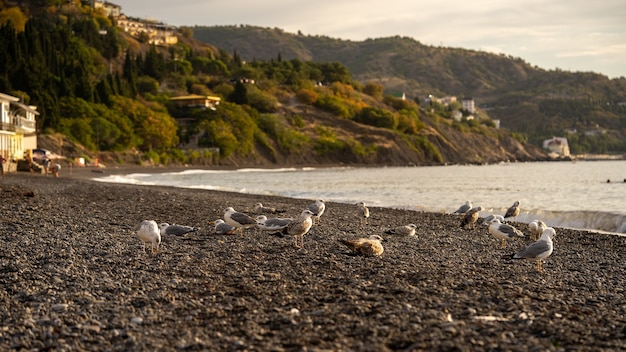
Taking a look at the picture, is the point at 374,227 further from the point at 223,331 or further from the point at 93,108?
the point at 93,108

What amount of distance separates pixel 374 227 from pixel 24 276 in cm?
1095

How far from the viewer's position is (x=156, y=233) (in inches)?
491

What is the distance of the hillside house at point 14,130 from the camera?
183 feet

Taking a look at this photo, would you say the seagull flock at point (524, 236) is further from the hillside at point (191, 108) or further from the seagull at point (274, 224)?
the hillside at point (191, 108)

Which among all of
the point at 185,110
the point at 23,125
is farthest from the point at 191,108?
the point at 23,125

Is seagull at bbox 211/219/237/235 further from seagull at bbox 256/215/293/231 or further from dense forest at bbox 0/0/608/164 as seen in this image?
dense forest at bbox 0/0/608/164

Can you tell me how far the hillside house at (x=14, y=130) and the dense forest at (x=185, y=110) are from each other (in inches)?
391

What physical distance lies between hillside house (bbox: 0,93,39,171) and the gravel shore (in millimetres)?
41832

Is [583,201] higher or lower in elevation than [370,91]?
lower

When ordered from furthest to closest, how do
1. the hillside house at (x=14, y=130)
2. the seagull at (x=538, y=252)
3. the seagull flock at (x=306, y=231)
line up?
the hillside house at (x=14, y=130), the seagull flock at (x=306, y=231), the seagull at (x=538, y=252)

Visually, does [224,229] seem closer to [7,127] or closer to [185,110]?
[7,127]

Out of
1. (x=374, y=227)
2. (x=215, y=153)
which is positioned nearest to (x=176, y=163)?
(x=215, y=153)

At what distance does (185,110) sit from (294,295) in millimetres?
122205

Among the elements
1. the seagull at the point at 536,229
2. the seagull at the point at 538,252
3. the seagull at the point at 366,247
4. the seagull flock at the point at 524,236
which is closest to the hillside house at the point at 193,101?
the seagull flock at the point at 524,236
